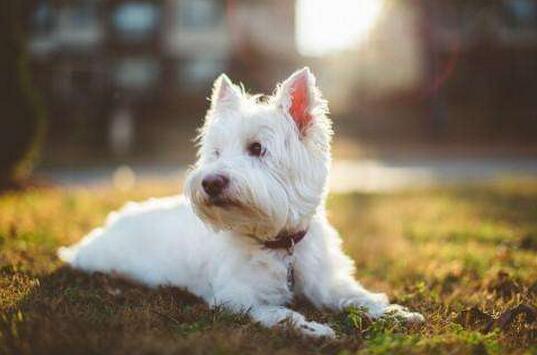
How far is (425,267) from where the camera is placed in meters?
6.52

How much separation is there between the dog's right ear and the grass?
4.76 ft

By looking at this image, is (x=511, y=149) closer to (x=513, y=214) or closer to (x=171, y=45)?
(x=513, y=214)

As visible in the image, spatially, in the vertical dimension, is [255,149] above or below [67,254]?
Result: above

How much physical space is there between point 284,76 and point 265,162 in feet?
115

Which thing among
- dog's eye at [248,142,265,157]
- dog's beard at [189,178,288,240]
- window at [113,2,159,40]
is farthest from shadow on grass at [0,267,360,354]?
window at [113,2,159,40]

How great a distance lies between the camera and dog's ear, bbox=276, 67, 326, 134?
15.4 feet

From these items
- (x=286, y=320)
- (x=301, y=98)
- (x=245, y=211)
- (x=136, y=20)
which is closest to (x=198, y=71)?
(x=136, y=20)

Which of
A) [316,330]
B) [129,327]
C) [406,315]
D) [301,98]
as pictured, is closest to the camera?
[129,327]

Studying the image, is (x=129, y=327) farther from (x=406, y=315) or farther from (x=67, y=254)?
(x=67, y=254)

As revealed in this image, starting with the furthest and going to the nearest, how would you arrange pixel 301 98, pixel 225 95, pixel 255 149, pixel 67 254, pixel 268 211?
1. pixel 67 254
2. pixel 225 95
3. pixel 301 98
4. pixel 255 149
5. pixel 268 211

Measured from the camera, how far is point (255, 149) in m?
4.65

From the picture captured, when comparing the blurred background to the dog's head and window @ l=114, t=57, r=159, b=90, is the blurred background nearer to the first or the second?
window @ l=114, t=57, r=159, b=90

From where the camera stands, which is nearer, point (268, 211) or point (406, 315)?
point (268, 211)

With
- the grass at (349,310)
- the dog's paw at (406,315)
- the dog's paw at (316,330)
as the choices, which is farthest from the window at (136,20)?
the dog's paw at (316,330)
